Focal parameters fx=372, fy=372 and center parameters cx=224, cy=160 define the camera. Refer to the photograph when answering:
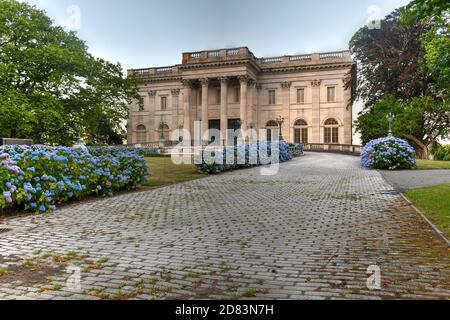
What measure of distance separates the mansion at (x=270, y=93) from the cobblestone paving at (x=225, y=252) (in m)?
36.4

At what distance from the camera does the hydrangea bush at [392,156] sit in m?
21.5

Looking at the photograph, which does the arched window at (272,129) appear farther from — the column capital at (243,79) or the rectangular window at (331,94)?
the rectangular window at (331,94)

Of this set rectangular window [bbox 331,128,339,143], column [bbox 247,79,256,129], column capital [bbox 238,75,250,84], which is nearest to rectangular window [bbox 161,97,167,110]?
column [bbox 247,79,256,129]

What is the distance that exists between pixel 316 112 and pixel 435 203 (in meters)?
39.6

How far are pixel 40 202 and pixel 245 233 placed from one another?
5.11m

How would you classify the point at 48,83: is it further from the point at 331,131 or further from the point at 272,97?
the point at 331,131

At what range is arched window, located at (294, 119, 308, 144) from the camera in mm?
48469

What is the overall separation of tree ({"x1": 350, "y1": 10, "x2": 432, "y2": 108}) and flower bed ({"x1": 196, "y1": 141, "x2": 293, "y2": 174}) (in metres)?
13.9

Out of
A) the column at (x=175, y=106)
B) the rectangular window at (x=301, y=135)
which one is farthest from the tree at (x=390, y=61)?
the column at (x=175, y=106)

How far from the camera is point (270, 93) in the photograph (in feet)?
165

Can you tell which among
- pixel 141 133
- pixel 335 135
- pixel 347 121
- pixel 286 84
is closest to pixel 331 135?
pixel 335 135

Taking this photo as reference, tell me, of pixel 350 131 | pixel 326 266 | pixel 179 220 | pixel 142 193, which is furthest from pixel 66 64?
pixel 350 131

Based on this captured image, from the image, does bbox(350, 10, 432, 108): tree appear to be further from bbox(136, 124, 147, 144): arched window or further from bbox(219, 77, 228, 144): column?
bbox(136, 124, 147, 144): arched window

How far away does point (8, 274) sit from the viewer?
4.30 metres
